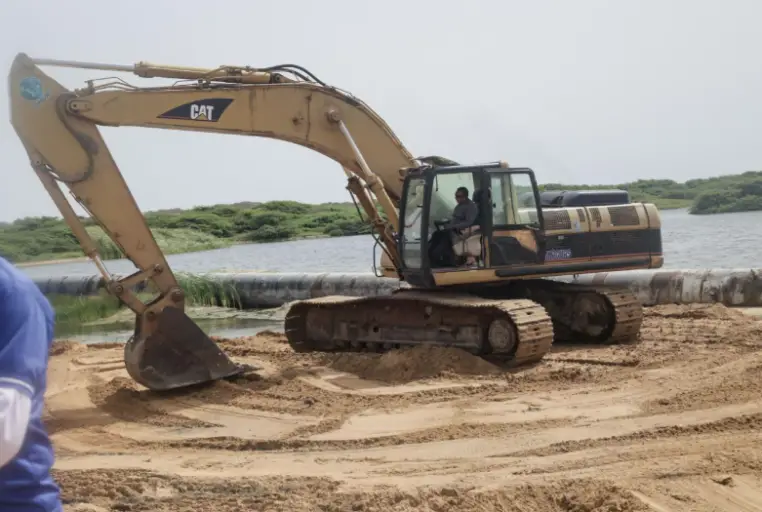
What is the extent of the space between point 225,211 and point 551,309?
48.6m

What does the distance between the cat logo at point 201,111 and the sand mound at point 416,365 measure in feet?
10.1

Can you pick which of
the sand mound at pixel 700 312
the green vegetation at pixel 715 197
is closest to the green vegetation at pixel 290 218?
the green vegetation at pixel 715 197

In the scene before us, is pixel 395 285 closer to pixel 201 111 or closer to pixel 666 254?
pixel 201 111

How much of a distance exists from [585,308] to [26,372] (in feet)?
33.7

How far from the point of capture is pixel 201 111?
9.83 m

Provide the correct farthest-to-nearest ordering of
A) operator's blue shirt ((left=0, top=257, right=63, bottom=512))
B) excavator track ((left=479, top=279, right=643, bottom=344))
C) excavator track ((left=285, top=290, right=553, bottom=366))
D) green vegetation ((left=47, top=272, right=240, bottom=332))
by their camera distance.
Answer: green vegetation ((left=47, top=272, right=240, bottom=332)), excavator track ((left=479, top=279, right=643, bottom=344)), excavator track ((left=285, top=290, right=553, bottom=366)), operator's blue shirt ((left=0, top=257, right=63, bottom=512))

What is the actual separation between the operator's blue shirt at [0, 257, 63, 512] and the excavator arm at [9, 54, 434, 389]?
21.3 feet

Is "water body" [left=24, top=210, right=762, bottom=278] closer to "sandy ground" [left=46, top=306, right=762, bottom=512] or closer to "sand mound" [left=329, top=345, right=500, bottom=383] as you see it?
"sand mound" [left=329, top=345, right=500, bottom=383]

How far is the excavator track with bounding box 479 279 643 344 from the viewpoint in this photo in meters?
11.5

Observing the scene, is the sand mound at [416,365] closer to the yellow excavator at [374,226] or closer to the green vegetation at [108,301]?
the yellow excavator at [374,226]

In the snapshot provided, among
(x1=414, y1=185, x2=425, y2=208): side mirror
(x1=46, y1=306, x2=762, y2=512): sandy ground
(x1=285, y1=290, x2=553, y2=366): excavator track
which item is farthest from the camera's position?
(x1=414, y1=185, x2=425, y2=208): side mirror

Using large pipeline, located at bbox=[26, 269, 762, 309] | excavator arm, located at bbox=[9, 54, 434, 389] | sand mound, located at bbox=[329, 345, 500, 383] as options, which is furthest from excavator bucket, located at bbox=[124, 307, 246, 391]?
large pipeline, located at bbox=[26, 269, 762, 309]

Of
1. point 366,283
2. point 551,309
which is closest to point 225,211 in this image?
point 366,283

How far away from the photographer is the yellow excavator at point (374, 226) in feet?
29.3
